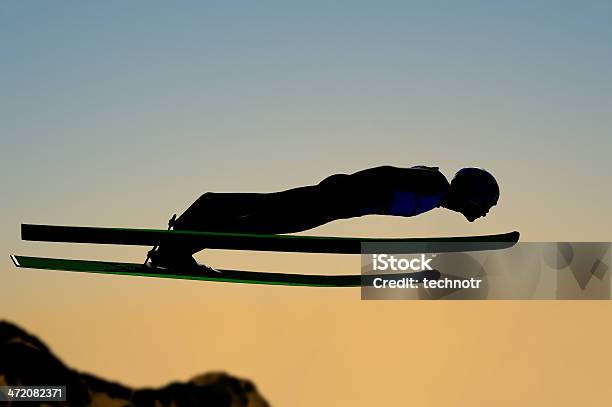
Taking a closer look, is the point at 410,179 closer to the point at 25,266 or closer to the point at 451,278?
the point at 451,278

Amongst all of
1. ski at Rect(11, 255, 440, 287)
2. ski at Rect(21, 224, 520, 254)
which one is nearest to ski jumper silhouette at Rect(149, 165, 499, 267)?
ski at Rect(21, 224, 520, 254)

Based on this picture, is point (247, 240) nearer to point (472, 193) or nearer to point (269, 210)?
point (269, 210)

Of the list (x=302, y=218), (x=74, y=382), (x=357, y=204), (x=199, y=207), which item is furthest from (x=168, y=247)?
(x=74, y=382)

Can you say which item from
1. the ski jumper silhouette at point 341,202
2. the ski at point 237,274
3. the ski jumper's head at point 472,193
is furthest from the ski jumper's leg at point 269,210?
the ski jumper's head at point 472,193

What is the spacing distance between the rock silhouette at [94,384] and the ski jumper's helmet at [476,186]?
6812 cm

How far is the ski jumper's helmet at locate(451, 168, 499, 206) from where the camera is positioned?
9555mm

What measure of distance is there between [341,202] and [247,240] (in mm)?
1443

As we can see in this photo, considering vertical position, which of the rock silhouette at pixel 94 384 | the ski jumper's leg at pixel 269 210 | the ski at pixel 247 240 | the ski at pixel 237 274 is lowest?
the rock silhouette at pixel 94 384

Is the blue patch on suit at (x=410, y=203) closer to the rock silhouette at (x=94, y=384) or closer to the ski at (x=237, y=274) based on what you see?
the ski at (x=237, y=274)

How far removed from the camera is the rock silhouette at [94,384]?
7450 centimetres

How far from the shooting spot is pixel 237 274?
37.9ft

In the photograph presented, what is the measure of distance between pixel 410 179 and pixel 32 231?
205 inches

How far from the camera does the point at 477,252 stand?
11.0 m

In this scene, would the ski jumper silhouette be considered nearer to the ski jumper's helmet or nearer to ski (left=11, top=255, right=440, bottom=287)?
the ski jumper's helmet
